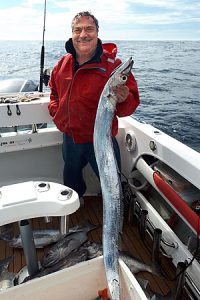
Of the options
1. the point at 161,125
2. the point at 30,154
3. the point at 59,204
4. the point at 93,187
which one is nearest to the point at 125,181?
the point at 93,187

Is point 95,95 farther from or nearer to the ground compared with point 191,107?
farther from the ground

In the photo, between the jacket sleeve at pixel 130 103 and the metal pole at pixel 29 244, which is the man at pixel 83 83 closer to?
the jacket sleeve at pixel 130 103

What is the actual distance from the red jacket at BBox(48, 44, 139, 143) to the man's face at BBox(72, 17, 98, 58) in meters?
0.14

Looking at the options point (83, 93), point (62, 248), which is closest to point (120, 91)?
point (83, 93)

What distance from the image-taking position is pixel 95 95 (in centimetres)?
275

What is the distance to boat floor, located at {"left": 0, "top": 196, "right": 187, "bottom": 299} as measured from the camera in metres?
2.62

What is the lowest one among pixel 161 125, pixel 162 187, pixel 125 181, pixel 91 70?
pixel 161 125

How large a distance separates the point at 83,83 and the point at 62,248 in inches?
58.9

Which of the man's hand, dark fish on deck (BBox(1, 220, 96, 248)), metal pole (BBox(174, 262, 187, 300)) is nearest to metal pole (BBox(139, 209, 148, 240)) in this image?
dark fish on deck (BBox(1, 220, 96, 248))

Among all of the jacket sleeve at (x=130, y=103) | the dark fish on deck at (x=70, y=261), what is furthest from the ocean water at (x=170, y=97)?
the dark fish on deck at (x=70, y=261)

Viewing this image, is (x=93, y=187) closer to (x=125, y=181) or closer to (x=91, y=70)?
(x=125, y=181)

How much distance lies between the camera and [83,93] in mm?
2746

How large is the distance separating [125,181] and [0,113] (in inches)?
64.3

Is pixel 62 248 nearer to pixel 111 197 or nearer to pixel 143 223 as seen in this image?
pixel 143 223
